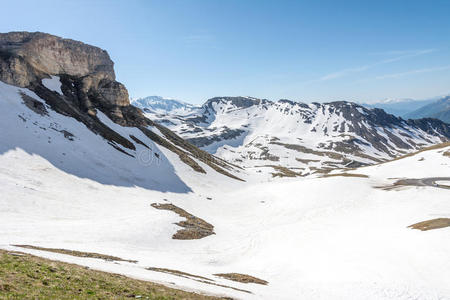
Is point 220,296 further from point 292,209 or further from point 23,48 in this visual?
point 23,48

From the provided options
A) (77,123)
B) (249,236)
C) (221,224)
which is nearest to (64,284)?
(249,236)

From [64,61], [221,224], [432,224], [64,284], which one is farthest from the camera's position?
[64,61]

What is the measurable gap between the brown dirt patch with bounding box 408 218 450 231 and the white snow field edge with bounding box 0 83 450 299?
1233 millimetres

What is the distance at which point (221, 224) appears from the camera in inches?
1549

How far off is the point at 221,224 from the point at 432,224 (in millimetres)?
28179

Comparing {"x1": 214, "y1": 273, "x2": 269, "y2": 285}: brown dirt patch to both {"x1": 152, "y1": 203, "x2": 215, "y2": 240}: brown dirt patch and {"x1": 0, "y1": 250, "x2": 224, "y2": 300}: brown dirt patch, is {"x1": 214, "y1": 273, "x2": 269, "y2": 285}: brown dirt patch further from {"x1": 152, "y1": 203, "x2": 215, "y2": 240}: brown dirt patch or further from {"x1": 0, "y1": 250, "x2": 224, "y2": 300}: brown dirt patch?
{"x1": 152, "y1": 203, "x2": 215, "y2": 240}: brown dirt patch

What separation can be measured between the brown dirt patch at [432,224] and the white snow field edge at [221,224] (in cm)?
123

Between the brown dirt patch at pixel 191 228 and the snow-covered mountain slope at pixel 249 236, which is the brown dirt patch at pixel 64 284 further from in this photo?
the brown dirt patch at pixel 191 228

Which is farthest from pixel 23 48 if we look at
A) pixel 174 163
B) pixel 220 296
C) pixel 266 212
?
pixel 220 296

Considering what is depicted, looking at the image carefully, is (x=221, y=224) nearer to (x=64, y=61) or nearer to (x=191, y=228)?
(x=191, y=228)

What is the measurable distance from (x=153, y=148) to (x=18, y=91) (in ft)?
115

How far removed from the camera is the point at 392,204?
41844 mm

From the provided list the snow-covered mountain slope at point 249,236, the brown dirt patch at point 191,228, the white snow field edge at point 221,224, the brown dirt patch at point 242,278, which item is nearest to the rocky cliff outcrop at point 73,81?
the white snow field edge at point 221,224

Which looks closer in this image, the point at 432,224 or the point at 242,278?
the point at 242,278
